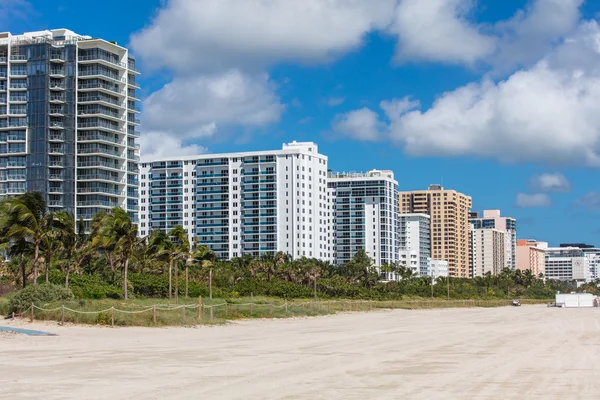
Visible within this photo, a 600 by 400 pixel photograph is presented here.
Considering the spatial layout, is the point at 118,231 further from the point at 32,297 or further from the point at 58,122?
the point at 58,122

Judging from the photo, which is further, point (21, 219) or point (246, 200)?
point (246, 200)

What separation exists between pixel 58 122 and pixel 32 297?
8403 centimetres

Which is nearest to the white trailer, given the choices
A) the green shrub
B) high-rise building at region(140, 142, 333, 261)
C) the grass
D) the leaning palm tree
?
high-rise building at region(140, 142, 333, 261)

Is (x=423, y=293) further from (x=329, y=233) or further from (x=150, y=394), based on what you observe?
(x=150, y=394)

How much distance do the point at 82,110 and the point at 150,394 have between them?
114 m

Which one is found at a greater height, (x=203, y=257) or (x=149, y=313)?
(x=203, y=257)

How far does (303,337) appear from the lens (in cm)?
4191

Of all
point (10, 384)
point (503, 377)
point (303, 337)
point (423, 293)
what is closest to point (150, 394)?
point (10, 384)

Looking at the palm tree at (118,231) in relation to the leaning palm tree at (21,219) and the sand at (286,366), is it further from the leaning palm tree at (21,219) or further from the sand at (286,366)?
the sand at (286,366)

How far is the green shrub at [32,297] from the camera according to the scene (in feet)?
155

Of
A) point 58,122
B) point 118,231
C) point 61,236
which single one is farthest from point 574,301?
point 61,236

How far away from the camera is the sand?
19719 mm

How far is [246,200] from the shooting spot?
183m

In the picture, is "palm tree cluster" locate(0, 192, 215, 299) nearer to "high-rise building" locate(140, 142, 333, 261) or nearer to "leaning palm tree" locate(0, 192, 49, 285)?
"leaning palm tree" locate(0, 192, 49, 285)
